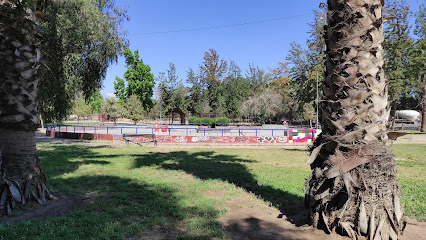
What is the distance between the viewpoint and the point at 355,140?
3574mm

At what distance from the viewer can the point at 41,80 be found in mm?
7734

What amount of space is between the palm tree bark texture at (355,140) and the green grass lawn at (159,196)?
1579 millimetres

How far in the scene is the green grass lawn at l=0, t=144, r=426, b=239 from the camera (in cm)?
386

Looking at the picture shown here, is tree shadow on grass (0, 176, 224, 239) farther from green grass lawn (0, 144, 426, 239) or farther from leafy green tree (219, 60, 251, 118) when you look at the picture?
leafy green tree (219, 60, 251, 118)

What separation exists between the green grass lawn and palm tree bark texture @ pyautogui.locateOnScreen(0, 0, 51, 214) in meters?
0.96

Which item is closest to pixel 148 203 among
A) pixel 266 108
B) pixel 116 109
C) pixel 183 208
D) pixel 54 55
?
pixel 183 208

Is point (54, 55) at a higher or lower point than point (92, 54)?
lower

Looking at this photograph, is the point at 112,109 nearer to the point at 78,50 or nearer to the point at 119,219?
the point at 78,50

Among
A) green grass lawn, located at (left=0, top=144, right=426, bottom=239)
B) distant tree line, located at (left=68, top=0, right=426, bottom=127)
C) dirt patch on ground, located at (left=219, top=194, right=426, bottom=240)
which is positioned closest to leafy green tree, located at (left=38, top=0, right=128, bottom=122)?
green grass lawn, located at (left=0, top=144, right=426, bottom=239)

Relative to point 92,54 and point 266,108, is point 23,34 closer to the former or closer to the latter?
point 92,54

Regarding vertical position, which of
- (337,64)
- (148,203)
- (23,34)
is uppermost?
(23,34)

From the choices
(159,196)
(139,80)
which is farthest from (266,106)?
(159,196)

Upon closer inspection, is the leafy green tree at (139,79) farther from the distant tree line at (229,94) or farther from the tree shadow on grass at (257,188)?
the tree shadow on grass at (257,188)

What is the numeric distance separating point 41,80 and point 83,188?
3.55 meters
